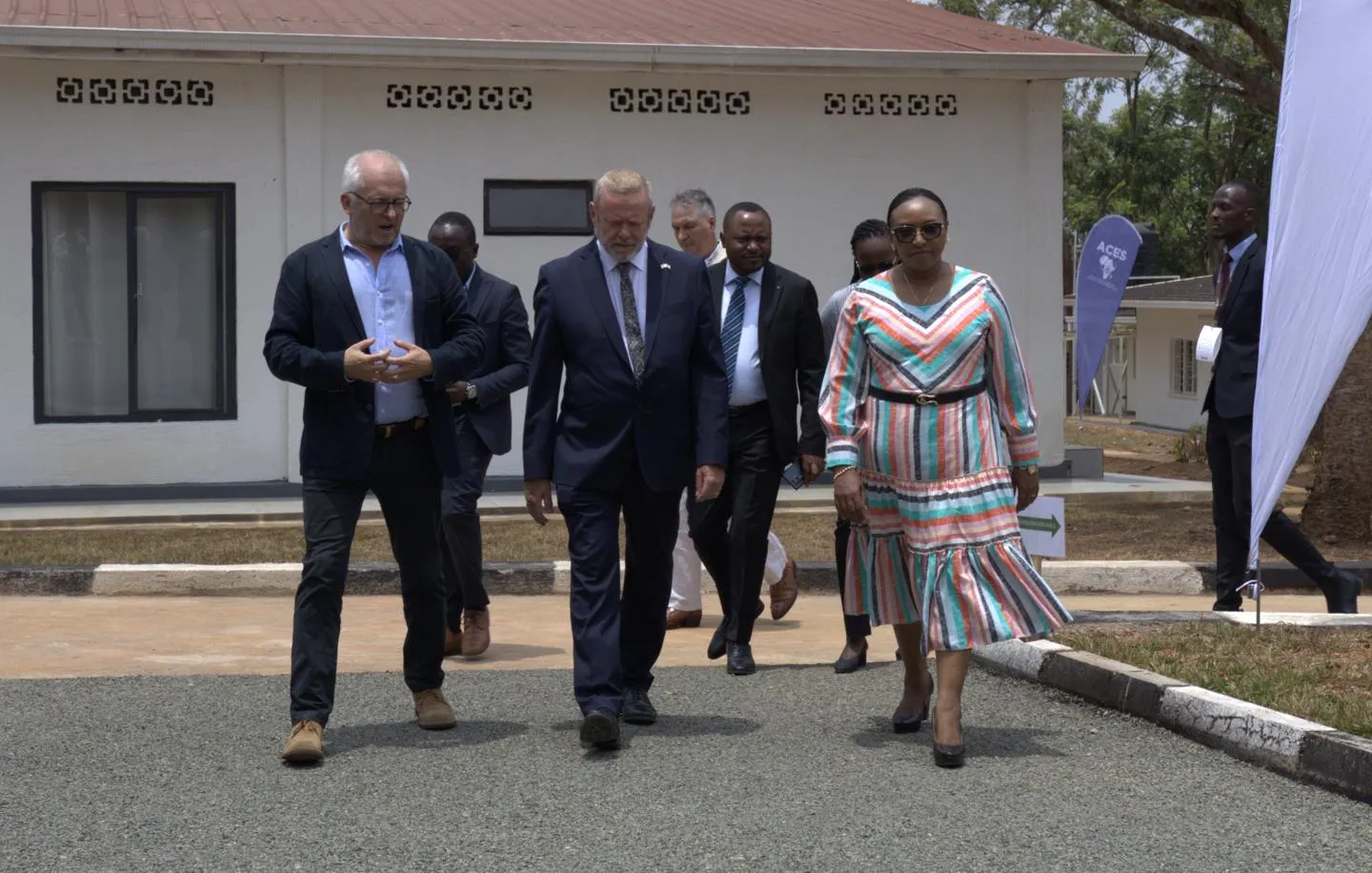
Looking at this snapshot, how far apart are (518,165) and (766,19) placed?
2.95 m

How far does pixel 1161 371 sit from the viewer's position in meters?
39.6

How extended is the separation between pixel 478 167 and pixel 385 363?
9400 mm

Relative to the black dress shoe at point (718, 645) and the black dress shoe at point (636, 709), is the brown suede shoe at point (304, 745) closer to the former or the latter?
the black dress shoe at point (636, 709)

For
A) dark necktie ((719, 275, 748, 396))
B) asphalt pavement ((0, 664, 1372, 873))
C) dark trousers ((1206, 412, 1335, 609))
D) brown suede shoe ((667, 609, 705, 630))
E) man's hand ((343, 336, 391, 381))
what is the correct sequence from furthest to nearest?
1. brown suede shoe ((667, 609, 705, 630))
2. dark trousers ((1206, 412, 1335, 609))
3. dark necktie ((719, 275, 748, 396))
4. man's hand ((343, 336, 391, 381))
5. asphalt pavement ((0, 664, 1372, 873))

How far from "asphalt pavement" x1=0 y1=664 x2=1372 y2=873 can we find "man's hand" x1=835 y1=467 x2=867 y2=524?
789mm

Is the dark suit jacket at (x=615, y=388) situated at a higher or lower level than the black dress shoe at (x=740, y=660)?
higher

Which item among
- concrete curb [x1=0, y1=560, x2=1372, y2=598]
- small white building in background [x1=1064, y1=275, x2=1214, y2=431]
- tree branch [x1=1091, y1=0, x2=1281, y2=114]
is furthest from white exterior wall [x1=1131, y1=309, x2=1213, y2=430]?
concrete curb [x1=0, y1=560, x2=1372, y2=598]

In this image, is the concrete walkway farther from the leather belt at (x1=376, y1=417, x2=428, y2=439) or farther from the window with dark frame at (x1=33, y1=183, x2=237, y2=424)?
the leather belt at (x1=376, y1=417, x2=428, y2=439)

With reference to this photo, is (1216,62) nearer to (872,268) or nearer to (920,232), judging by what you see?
(872,268)

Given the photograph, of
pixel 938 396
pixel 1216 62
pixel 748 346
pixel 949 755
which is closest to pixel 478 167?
pixel 1216 62

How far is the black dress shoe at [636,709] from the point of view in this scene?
6.72 metres

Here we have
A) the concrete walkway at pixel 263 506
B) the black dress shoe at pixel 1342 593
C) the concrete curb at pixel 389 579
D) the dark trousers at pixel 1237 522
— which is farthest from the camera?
the concrete walkway at pixel 263 506

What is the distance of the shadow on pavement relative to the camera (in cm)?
638

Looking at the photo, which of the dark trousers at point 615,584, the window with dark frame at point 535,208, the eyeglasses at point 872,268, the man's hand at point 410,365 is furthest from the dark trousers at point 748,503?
the window with dark frame at point 535,208
